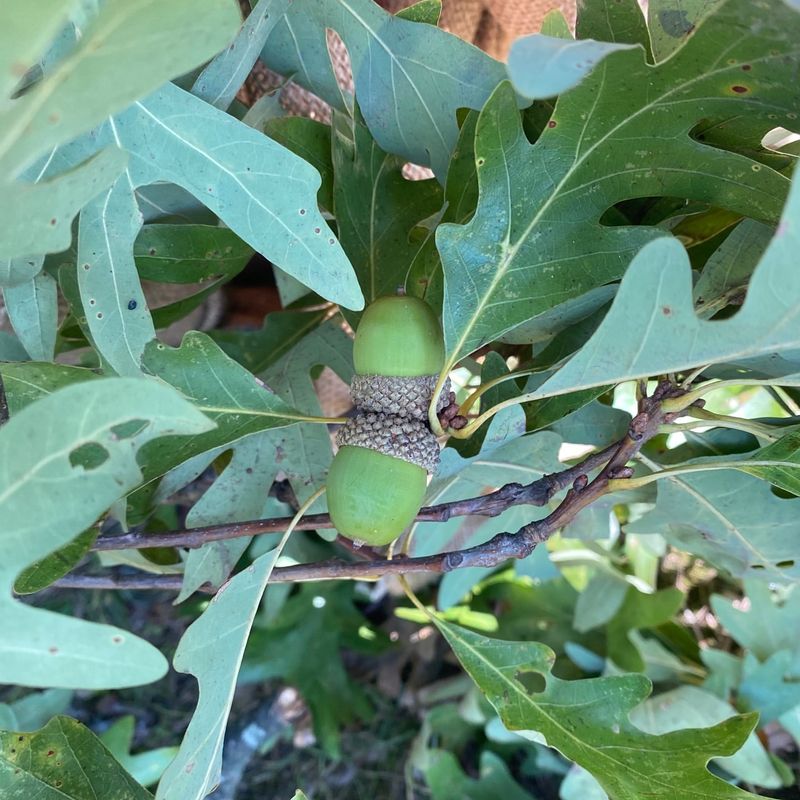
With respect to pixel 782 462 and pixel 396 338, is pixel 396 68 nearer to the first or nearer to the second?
pixel 396 338

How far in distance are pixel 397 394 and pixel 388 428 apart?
31 mm

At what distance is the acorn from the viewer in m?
0.58

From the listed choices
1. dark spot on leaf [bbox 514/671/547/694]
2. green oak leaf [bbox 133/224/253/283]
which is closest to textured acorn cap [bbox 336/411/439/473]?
green oak leaf [bbox 133/224/253/283]

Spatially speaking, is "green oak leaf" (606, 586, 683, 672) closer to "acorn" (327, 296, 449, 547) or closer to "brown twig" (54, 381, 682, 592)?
"brown twig" (54, 381, 682, 592)

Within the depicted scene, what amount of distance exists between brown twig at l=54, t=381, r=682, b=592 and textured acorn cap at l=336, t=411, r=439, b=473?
92 millimetres

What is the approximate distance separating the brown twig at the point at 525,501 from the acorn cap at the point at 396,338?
0.16 m

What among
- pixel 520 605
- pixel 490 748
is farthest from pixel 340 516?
pixel 490 748

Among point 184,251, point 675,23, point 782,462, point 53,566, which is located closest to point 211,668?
point 53,566

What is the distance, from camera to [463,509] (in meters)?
0.68

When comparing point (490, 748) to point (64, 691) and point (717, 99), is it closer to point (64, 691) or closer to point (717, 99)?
point (64, 691)

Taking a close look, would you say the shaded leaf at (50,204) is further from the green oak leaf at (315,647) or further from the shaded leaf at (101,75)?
the green oak leaf at (315,647)

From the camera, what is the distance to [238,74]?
1.98 ft

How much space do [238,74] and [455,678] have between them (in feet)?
4.42

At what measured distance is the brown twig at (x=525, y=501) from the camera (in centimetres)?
61
